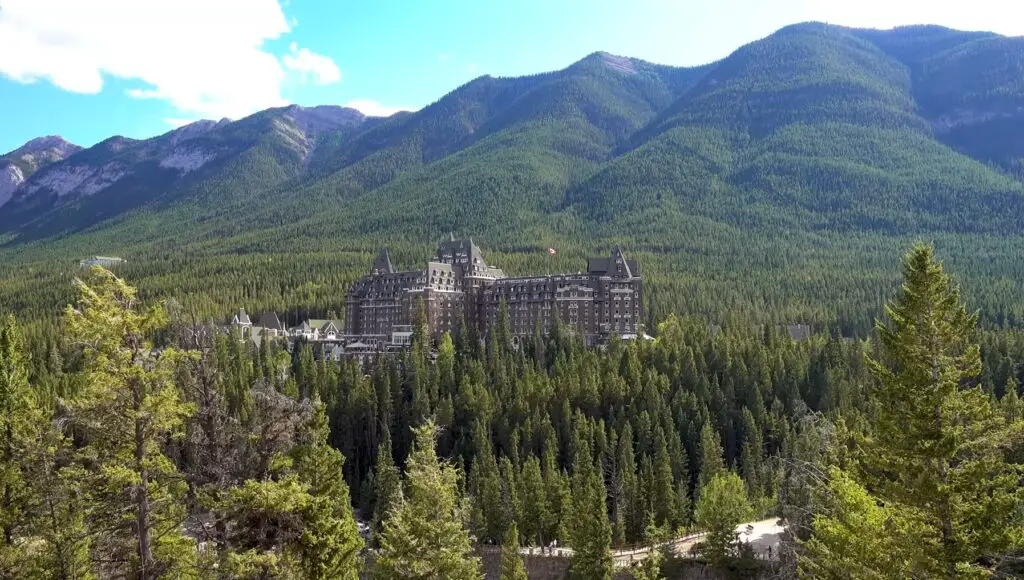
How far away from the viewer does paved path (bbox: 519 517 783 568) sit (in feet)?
204

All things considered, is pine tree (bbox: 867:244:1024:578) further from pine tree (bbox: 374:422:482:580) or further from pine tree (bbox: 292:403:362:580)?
pine tree (bbox: 292:403:362:580)

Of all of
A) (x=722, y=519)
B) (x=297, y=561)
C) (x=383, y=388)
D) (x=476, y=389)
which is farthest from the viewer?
(x=383, y=388)

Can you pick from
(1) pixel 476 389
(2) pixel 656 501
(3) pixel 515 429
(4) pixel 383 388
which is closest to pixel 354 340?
(4) pixel 383 388

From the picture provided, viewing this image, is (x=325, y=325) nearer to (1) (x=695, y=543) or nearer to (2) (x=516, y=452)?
(2) (x=516, y=452)

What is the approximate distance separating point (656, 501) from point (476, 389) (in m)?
30.3

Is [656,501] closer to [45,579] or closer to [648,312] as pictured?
[45,579]

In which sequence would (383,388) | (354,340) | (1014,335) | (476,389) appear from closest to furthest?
1. (476,389)
2. (383,388)
3. (1014,335)
4. (354,340)

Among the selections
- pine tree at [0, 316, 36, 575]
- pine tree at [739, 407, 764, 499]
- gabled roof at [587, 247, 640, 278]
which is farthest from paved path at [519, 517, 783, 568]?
gabled roof at [587, 247, 640, 278]

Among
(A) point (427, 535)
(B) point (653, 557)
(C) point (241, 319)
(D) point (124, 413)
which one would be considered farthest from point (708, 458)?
(C) point (241, 319)

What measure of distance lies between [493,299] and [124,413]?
11840cm

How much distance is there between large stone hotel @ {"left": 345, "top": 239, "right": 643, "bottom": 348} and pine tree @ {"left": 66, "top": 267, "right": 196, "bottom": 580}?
103 metres

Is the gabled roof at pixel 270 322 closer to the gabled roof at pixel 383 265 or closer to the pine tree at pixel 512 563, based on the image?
the gabled roof at pixel 383 265

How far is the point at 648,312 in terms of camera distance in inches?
6678

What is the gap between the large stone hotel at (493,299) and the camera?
435 feet
